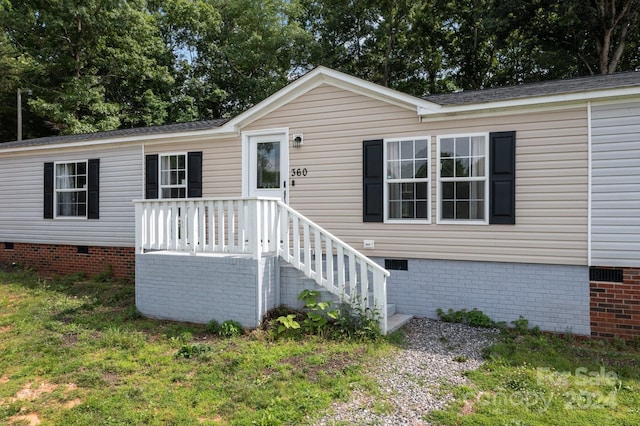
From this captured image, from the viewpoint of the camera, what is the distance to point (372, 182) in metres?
6.59

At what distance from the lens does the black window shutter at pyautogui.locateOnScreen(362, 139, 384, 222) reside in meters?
6.55

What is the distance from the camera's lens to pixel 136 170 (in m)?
8.69

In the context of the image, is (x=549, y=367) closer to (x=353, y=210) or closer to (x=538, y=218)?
(x=538, y=218)

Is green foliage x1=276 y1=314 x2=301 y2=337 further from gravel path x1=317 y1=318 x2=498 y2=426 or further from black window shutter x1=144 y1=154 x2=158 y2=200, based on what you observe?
black window shutter x1=144 y1=154 x2=158 y2=200

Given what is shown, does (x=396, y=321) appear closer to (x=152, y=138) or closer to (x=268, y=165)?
(x=268, y=165)

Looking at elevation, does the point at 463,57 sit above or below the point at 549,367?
above

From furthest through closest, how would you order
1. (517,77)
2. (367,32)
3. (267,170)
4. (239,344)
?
(367,32) → (517,77) → (267,170) → (239,344)

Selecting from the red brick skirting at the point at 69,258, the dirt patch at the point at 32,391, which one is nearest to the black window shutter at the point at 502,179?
the dirt patch at the point at 32,391

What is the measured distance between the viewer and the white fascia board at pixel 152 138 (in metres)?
7.77

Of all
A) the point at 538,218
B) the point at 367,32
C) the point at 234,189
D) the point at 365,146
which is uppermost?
the point at 367,32

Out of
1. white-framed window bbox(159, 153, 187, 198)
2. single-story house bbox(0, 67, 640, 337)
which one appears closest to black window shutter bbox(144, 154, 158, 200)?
white-framed window bbox(159, 153, 187, 198)

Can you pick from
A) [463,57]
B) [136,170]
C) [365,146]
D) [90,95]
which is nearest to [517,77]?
[463,57]

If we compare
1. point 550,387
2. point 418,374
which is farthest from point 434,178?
point 550,387

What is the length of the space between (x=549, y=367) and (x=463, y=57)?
1674 cm
